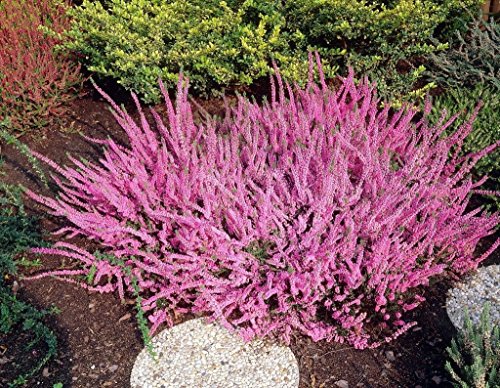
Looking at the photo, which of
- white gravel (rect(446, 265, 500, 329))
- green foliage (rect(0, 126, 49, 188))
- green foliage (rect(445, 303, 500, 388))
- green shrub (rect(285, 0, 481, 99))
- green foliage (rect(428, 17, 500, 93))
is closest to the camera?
green foliage (rect(445, 303, 500, 388))

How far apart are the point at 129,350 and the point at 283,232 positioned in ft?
2.96

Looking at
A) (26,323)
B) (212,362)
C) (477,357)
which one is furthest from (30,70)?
(477,357)

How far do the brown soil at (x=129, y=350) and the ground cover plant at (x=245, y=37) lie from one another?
148cm

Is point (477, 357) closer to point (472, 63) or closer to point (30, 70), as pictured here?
point (472, 63)

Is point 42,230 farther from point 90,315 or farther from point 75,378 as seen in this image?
point 75,378

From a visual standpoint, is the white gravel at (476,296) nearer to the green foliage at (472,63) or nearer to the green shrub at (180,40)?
the green foliage at (472,63)

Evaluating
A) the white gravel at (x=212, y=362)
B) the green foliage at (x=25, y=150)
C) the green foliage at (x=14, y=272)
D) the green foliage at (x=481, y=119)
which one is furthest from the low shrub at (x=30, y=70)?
the green foliage at (x=481, y=119)

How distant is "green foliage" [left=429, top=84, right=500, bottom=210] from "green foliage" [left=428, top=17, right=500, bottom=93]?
116 mm

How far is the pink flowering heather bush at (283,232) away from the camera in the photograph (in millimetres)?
2887

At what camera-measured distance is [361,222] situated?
296cm

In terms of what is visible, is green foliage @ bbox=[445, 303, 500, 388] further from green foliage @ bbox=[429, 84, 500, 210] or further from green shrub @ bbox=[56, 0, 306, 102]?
green shrub @ bbox=[56, 0, 306, 102]

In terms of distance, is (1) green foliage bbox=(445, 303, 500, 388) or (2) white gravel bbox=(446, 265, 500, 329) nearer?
(1) green foliage bbox=(445, 303, 500, 388)

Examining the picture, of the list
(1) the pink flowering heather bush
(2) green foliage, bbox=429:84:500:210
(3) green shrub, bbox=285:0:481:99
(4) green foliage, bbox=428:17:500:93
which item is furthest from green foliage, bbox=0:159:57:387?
(4) green foliage, bbox=428:17:500:93

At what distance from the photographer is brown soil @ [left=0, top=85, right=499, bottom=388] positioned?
112 inches
